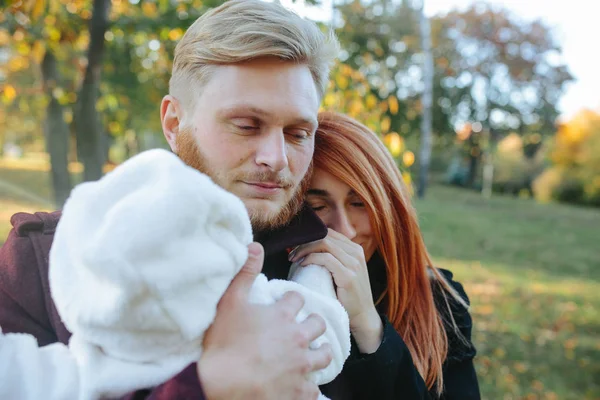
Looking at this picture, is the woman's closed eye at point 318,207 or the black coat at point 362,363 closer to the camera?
the black coat at point 362,363

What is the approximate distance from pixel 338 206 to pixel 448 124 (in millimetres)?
28384

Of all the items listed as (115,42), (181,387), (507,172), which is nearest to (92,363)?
(181,387)

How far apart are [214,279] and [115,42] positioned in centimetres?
553

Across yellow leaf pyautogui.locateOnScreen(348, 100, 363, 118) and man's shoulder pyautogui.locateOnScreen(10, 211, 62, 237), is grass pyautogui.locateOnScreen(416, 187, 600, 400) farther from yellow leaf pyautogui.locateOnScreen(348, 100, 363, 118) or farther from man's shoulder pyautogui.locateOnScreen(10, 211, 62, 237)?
man's shoulder pyautogui.locateOnScreen(10, 211, 62, 237)

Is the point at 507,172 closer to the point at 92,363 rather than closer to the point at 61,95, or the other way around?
the point at 61,95

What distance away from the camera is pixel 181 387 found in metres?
1.10

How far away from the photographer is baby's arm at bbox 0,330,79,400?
3.65ft

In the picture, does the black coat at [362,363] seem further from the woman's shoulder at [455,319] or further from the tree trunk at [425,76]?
the tree trunk at [425,76]

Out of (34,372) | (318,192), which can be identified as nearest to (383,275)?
(318,192)

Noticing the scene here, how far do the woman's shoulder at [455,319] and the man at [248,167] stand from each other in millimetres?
965

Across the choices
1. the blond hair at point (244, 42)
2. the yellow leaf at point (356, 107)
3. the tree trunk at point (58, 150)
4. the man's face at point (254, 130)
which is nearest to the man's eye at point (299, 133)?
the man's face at point (254, 130)

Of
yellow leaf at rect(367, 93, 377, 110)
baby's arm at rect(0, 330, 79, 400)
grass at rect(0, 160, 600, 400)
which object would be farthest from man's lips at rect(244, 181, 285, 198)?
yellow leaf at rect(367, 93, 377, 110)

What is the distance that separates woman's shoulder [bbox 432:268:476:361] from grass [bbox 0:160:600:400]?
77 cm

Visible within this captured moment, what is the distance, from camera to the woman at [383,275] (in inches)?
69.9
